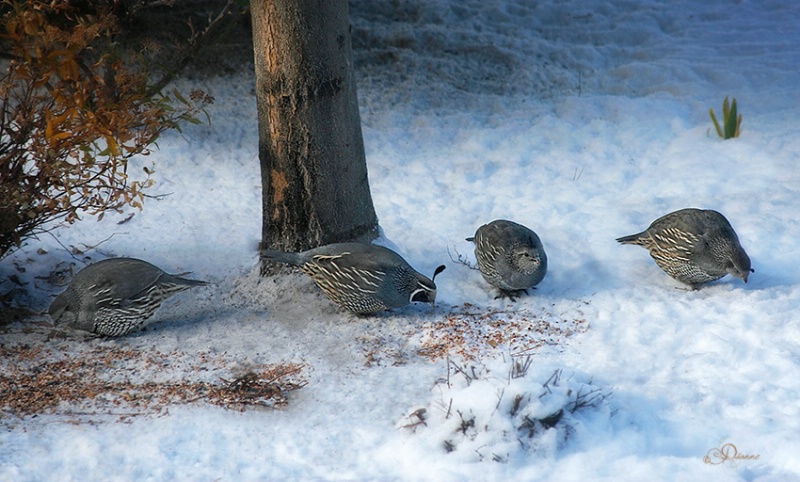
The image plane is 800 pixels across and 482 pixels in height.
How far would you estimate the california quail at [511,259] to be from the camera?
5.24m

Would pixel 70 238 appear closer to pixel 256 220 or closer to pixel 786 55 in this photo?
pixel 256 220

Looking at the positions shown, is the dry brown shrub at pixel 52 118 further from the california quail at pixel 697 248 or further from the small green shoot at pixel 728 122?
the small green shoot at pixel 728 122

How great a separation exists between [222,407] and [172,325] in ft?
3.83

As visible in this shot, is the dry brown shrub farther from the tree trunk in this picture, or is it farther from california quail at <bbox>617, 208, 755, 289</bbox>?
california quail at <bbox>617, 208, 755, 289</bbox>

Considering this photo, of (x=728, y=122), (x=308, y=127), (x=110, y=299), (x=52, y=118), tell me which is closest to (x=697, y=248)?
(x=728, y=122)

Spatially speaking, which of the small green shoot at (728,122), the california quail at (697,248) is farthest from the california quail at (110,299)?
the small green shoot at (728,122)

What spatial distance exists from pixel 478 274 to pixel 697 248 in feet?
4.51

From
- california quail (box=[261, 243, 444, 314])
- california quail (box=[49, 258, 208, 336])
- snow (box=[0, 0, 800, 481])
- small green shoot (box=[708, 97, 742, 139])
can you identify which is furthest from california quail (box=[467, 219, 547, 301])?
small green shoot (box=[708, 97, 742, 139])

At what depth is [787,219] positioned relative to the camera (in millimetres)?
6090

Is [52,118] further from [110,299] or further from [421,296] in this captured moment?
[421,296]

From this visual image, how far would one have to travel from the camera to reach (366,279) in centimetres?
507

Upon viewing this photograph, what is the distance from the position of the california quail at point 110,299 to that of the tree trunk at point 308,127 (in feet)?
2.90

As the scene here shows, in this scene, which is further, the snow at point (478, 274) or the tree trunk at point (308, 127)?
the tree trunk at point (308, 127)

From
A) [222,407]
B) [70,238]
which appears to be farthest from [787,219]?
[70,238]
